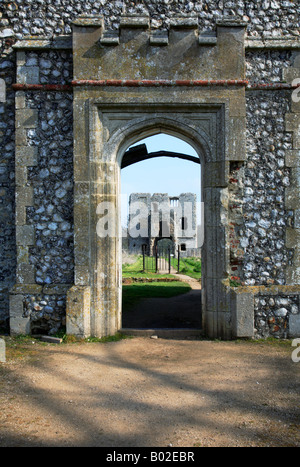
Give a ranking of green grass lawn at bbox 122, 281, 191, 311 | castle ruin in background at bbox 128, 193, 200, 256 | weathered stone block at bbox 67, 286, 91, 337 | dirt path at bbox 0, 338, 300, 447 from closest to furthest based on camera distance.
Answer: dirt path at bbox 0, 338, 300, 447 < weathered stone block at bbox 67, 286, 91, 337 < green grass lawn at bbox 122, 281, 191, 311 < castle ruin in background at bbox 128, 193, 200, 256

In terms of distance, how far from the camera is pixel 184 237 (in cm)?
3119

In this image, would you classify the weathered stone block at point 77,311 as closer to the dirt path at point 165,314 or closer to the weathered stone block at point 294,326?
the dirt path at point 165,314

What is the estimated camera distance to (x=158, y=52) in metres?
5.26

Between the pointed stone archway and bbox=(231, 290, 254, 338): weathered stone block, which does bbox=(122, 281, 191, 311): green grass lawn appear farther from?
bbox=(231, 290, 254, 338): weathered stone block

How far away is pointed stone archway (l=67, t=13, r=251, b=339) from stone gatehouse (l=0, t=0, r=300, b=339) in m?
0.02

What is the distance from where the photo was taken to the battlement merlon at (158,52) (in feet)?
17.1

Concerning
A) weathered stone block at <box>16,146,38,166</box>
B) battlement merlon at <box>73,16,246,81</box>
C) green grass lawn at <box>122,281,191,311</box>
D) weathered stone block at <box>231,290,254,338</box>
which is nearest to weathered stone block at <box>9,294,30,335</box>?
weathered stone block at <box>16,146,38,166</box>

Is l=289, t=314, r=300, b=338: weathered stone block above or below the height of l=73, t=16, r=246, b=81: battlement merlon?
below

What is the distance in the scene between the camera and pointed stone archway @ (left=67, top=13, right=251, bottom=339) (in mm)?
5250

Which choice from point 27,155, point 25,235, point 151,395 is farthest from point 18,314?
point 151,395

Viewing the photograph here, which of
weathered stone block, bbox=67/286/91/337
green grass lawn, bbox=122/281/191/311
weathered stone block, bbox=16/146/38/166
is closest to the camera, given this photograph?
weathered stone block, bbox=67/286/91/337

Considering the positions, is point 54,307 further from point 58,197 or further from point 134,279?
point 134,279

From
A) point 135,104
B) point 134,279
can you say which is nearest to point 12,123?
point 135,104

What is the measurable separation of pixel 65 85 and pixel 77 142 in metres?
0.89
